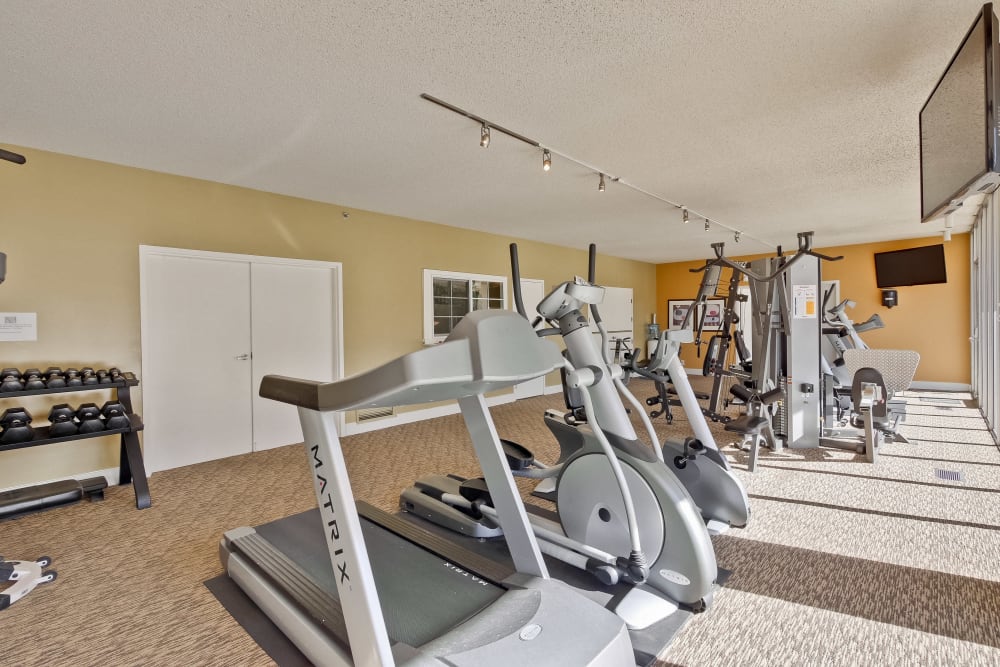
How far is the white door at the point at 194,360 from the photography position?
3.87 metres

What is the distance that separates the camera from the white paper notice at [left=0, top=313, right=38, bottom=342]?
321 cm

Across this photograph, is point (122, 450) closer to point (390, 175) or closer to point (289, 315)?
point (289, 315)

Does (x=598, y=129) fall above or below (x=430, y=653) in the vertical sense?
above

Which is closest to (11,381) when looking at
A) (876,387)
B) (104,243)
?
(104,243)

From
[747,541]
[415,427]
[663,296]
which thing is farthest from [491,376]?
[663,296]

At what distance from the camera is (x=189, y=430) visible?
13.3 feet

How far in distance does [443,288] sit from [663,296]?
6.18 metres

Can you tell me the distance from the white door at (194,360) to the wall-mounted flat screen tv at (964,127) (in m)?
4.78

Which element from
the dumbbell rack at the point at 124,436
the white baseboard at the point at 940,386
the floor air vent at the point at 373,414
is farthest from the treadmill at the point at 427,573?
the white baseboard at the point at 940,386

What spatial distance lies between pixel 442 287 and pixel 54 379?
3865 millimetres

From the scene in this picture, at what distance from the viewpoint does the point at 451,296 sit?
6312mm

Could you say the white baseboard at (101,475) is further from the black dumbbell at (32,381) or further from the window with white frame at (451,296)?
the window with white frame at (451,296)

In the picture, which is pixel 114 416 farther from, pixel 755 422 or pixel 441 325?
pixel 755 422

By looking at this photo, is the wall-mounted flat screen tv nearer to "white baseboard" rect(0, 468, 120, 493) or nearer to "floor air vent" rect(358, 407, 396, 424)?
"floor air vent" rect(358, 407, 396, 424)
